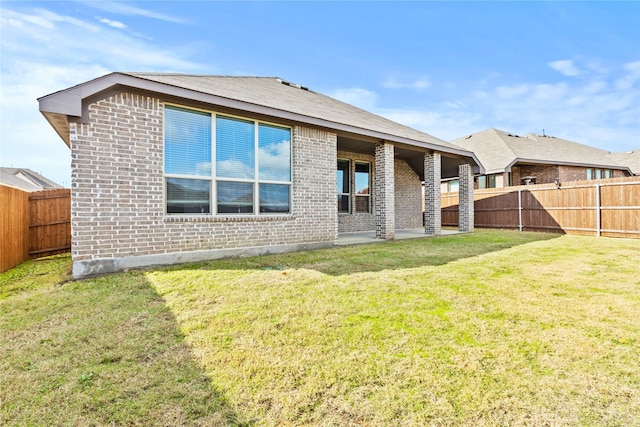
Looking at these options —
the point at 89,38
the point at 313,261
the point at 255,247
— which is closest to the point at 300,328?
the point at 313,261

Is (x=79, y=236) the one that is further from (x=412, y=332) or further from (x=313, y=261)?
(x=412, y=332)

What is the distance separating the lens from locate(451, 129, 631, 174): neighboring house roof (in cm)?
1806

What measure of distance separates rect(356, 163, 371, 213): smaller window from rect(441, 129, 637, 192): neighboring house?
9007 millimetres

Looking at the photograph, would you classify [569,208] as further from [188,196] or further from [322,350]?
[188,196]

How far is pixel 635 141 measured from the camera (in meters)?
28.4

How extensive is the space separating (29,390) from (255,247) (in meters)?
4.86

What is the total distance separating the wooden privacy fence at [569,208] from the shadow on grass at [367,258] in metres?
5.27

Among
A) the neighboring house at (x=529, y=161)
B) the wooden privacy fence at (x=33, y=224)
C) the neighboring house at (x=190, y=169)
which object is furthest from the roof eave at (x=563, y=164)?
the wooden privacy fence at (x=33, y=224)

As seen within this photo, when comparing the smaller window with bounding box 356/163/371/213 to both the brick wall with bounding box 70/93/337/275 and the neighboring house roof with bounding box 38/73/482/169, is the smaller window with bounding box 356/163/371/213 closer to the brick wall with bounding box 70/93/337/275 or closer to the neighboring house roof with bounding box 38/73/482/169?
the neighboring house roof with bounding box 38/73/482/169

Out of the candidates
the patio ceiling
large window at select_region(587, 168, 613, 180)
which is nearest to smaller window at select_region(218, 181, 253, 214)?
the patio ceiling

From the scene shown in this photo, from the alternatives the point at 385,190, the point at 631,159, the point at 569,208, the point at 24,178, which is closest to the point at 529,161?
the point at 569,208

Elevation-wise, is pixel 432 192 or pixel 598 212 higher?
pixel 432 192

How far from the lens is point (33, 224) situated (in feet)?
26.5

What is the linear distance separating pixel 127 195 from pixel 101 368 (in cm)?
390
